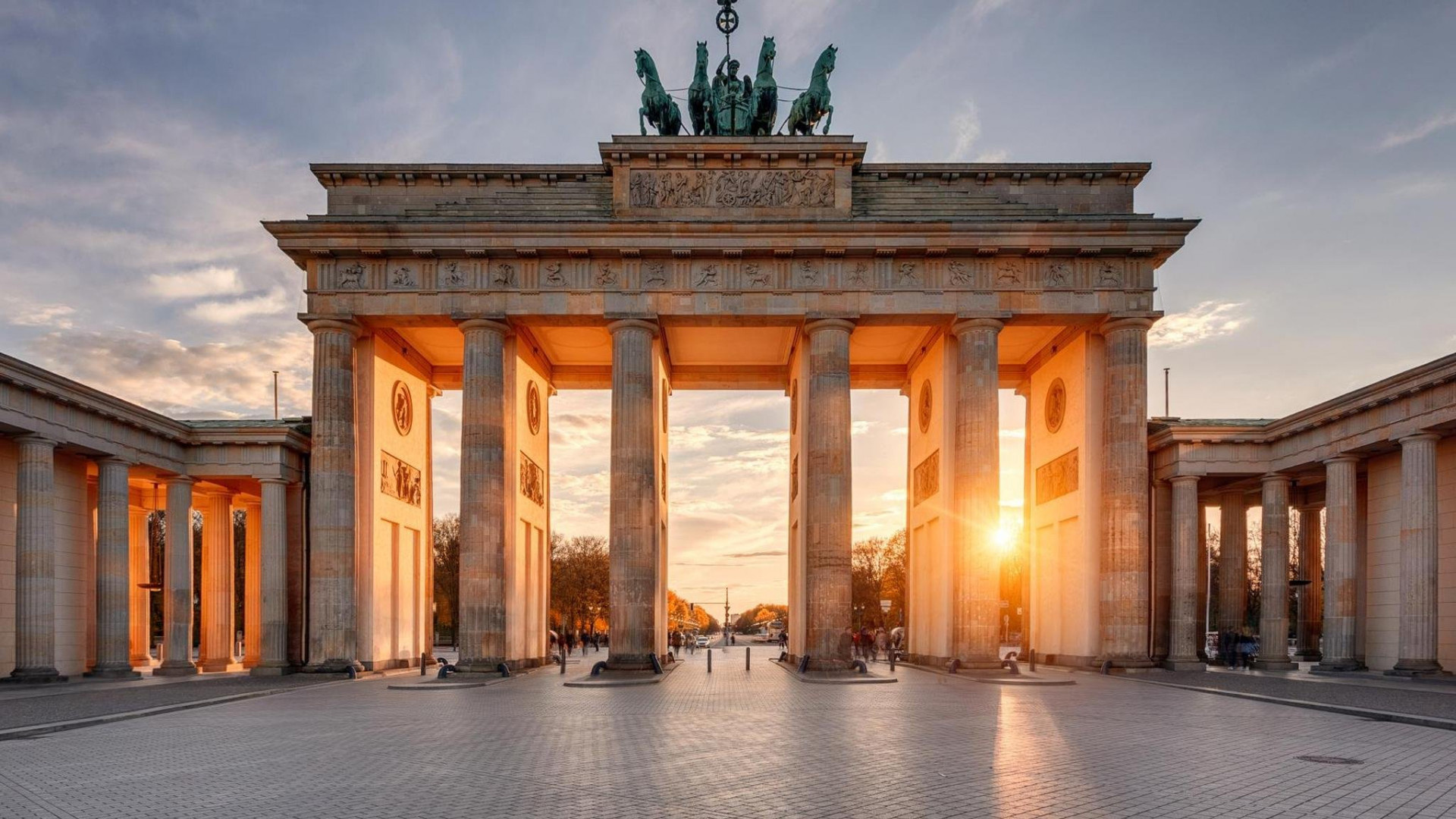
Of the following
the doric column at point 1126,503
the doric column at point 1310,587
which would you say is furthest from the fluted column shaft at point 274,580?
the doric column at point 1310,587

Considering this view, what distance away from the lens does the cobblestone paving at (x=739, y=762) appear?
10633mm

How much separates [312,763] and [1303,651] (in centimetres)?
4351

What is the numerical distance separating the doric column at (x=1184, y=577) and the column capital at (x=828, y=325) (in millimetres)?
12366

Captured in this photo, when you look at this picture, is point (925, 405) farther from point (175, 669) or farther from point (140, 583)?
point (140, 583)

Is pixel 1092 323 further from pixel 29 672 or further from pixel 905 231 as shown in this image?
pixel 29 672

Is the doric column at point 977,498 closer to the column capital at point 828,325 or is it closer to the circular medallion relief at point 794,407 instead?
the column capital at point 828,325

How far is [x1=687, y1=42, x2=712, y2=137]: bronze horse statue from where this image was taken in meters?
36.0

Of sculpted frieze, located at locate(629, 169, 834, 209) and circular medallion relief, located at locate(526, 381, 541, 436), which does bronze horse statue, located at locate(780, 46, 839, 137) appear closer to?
sculpted frieze, located at locate(629, 169, 834, 209)

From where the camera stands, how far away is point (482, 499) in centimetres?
3288

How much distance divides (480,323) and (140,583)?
17.5 meters

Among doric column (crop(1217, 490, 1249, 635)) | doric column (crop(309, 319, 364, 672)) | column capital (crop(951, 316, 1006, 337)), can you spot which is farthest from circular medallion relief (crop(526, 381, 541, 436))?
doric column (crop(1217, 490, 1249, 635))

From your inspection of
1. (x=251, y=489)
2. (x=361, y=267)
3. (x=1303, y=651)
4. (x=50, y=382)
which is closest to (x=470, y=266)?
(x=361, y=267)

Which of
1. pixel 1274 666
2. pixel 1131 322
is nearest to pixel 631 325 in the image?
pixel 1131 322

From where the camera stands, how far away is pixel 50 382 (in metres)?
28.6
